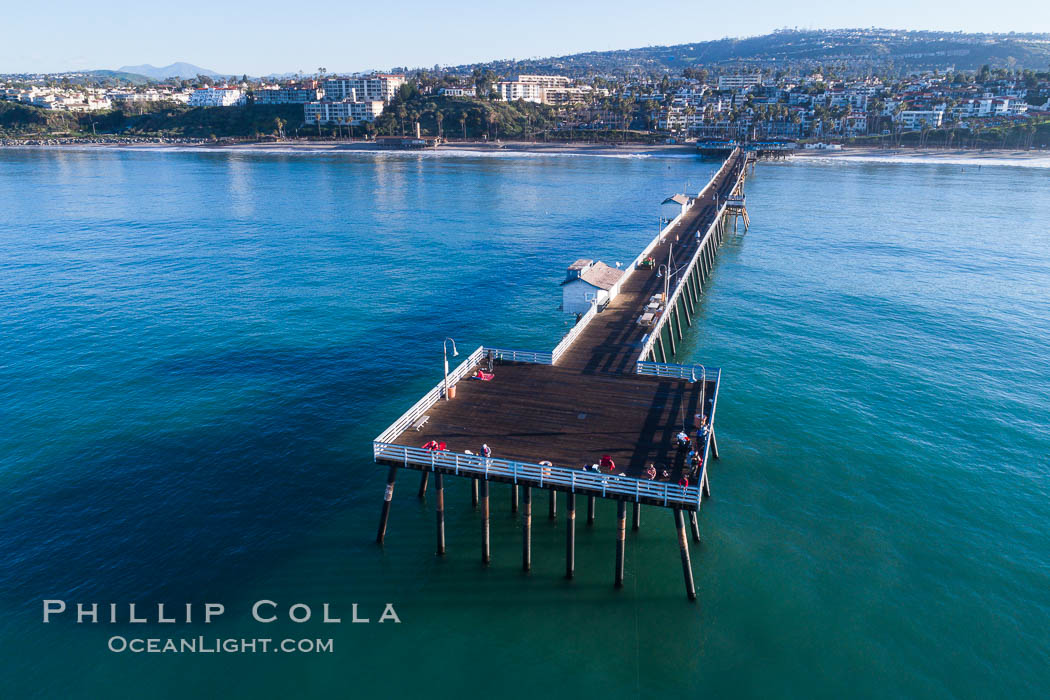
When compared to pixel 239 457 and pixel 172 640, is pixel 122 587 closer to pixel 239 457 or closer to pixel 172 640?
pixel 172 640

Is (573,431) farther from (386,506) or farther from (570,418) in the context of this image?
(386,506)

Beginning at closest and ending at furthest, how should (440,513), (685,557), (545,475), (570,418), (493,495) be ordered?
(545,475) < (685,557) < (440,513) < (570,418) < (493,495)

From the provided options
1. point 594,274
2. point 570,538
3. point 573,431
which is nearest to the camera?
point 570,538

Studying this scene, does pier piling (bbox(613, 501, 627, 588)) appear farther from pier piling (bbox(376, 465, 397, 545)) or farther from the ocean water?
pier piling (bbox(376, 465, 397, 545))

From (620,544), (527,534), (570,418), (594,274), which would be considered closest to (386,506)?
(527,534)

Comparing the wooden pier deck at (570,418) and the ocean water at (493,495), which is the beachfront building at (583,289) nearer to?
the ocean water at (493,495)

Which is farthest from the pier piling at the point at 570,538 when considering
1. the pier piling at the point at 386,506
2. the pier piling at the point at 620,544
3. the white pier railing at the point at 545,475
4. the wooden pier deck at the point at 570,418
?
the pier piling at the point at 386,506

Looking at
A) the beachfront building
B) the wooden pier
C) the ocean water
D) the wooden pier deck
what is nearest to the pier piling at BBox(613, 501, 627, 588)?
the wooden pier
